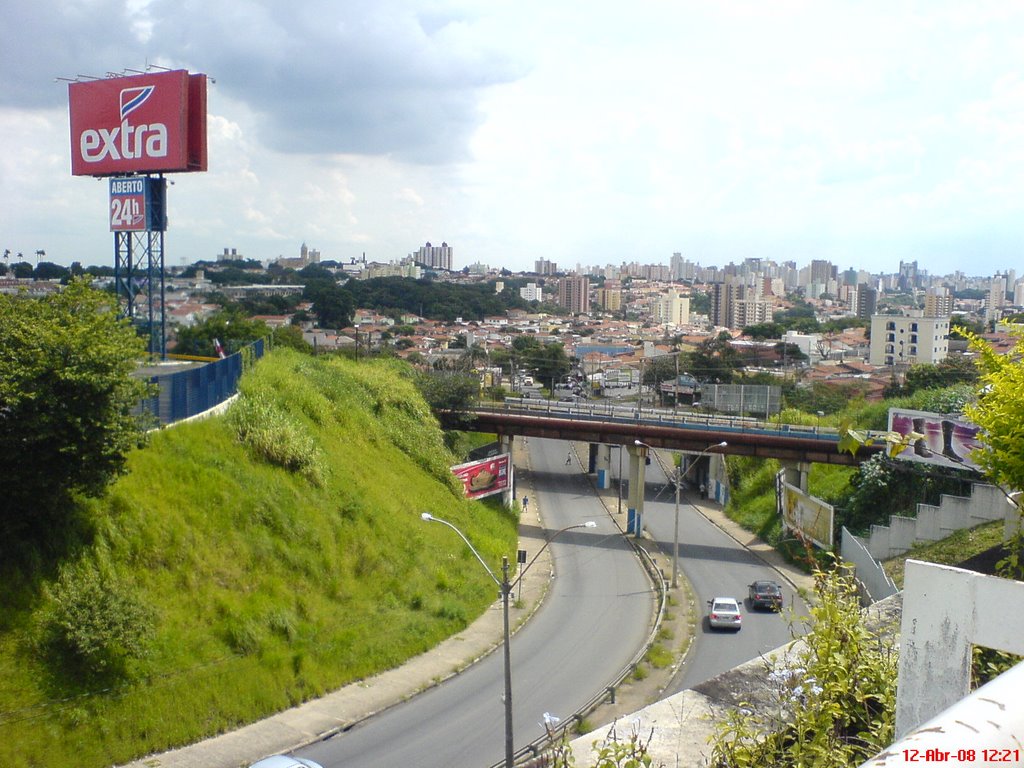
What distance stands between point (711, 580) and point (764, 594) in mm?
3818

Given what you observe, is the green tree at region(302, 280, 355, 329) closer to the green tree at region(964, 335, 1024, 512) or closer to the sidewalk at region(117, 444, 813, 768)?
the sidewalk at region(117, 444, 813, 768)

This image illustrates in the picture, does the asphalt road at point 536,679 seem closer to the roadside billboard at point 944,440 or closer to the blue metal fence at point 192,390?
the blue metal fence at point 192,390

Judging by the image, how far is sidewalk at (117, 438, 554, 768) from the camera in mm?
15648

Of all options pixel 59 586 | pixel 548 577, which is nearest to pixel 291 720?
pixel 59 586

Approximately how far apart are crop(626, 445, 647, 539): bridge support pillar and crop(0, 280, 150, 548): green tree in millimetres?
22200

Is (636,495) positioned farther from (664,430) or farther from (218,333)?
(218,333)

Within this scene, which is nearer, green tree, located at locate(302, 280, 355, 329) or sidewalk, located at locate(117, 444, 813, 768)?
sidewalk, located at locate(117, 444, 813, 768)

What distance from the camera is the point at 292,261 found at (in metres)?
147

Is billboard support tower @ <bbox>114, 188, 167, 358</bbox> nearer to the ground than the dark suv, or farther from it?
farther from it

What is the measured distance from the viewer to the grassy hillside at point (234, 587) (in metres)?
15.7

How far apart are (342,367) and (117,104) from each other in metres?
12.5

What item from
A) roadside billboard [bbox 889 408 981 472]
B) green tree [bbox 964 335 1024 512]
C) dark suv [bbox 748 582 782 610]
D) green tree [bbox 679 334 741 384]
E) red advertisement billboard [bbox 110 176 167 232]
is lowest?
dark suv [bbox 748 582 782 610]

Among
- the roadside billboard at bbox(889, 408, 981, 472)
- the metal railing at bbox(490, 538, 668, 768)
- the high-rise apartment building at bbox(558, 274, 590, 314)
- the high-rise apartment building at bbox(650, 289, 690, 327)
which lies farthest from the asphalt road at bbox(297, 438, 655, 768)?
the high-rise apartment building at bbox(558, 274, 590, 314)

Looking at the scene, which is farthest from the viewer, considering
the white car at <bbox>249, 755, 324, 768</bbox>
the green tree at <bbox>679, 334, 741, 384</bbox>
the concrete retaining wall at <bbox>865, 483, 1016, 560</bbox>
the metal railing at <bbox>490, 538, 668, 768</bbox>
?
the green tree at <bbox>679, 334, 741, 384</bbox>
